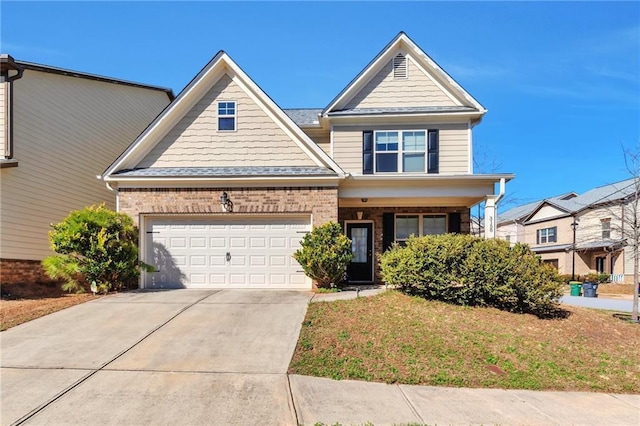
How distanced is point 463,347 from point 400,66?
10462mm

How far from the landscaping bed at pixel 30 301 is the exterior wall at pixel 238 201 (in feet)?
9.31

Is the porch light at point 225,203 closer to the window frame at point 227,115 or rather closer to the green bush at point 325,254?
the window frame at point 227,115

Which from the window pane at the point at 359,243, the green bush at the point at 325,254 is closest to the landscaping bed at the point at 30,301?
the green bush at the point at 325,254

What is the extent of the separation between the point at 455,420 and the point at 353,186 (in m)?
8.25

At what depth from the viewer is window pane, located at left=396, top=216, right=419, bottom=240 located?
46.5ft

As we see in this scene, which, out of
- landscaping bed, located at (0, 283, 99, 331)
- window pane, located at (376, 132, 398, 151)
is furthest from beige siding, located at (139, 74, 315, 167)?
landscaping bed, located at (0, 283, 99, 331)

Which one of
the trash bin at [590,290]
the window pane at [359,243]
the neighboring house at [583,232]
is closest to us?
the window pane at [359,243]

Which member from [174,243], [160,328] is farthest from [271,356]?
[174,243]

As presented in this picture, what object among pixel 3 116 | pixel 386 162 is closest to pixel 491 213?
pixel 386 162

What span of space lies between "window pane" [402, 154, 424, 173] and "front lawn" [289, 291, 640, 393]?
582cm

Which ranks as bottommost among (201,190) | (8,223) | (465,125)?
(8,223)

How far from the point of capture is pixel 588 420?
185 inches

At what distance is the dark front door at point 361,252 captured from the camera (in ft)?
46.0

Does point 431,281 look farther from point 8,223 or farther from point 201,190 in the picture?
point 8,223
